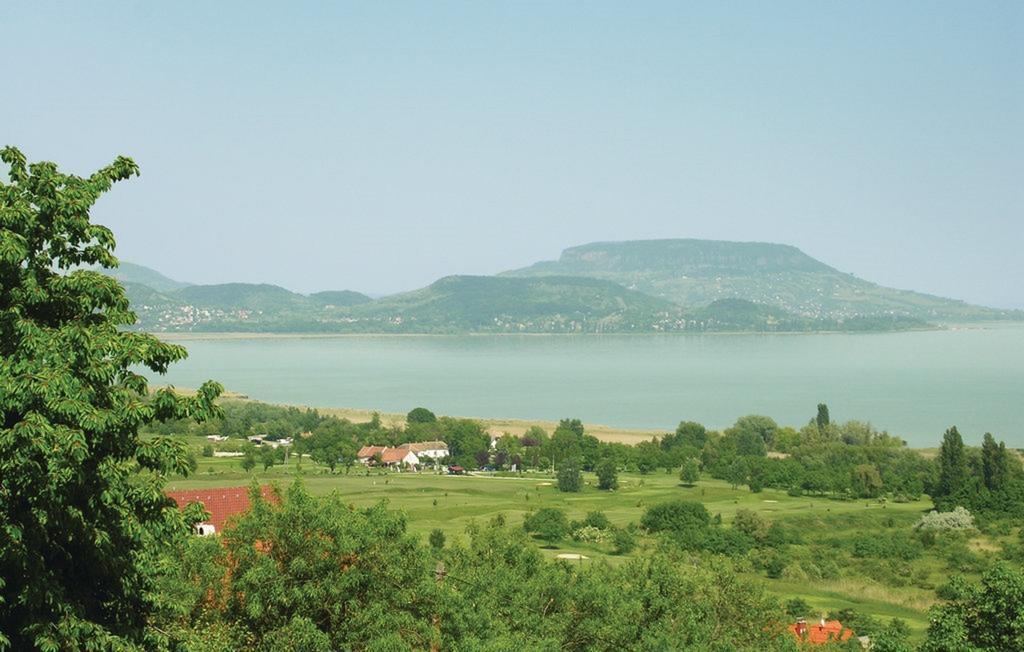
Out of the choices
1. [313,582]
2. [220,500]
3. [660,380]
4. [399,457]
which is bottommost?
[399,457]

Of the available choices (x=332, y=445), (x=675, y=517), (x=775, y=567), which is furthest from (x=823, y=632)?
(x=332, y=445)

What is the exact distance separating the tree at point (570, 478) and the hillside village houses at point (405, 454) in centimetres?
994

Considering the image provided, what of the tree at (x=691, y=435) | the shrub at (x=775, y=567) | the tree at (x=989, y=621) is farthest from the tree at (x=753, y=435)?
the tree at (x=989, y=621)

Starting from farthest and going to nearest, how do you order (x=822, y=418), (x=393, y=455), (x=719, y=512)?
1. (x=822, y=418)
2. (x=393, y=455)
3. (x=719, y=512)

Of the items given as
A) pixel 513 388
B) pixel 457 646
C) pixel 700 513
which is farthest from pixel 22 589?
pixel 513 388

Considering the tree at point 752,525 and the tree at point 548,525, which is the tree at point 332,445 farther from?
the tree at point 752,525

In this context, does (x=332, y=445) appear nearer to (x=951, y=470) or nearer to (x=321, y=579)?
(x=951, y=470)

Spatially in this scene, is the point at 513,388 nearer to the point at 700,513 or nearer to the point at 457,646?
the point at 700,513

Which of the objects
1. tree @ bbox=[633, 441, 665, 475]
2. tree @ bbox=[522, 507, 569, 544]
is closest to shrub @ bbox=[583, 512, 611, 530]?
tree @ bbox=[522, 507, 569, 544]

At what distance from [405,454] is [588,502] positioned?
14100 millimetres

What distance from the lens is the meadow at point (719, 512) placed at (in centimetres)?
2588

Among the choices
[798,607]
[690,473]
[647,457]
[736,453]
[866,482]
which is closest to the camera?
[798,607]

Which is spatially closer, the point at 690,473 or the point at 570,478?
the point at 570,478

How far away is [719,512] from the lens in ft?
119
